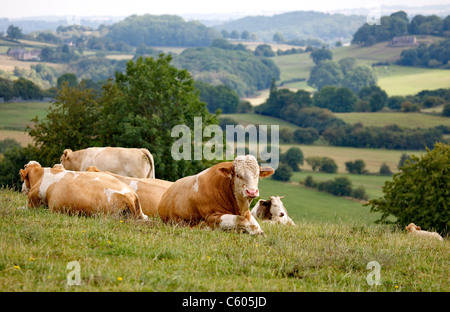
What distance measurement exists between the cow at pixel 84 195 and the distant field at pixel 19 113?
85.9 meters

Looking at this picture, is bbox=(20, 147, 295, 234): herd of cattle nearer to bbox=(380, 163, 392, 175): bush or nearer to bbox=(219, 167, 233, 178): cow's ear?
bbox=(219, 167, 233, 178): cow's ear

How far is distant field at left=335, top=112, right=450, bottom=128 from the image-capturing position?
137125mm

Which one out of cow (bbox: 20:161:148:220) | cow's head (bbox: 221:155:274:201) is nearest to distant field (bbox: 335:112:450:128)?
cow (bbox: 20:161:148:220)

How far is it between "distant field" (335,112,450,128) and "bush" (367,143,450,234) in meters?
104

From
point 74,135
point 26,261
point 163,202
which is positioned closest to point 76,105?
point 74,135

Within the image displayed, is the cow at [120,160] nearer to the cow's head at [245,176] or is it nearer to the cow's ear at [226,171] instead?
the cow's ear at [226,171]

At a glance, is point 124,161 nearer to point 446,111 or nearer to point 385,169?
point 385,169

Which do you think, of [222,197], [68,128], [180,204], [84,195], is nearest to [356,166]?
[68,128]

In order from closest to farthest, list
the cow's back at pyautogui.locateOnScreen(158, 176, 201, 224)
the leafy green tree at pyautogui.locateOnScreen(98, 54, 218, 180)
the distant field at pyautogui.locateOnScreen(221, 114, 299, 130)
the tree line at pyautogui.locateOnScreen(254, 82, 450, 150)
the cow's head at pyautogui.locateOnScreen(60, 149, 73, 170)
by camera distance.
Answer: the cow's back at pyautogui.locateOnScreen(158, 176, 201, 224), the cow's head at pyautogui.locateOnScreen(60, 149, 73, 170), the leafy green tree at pyautogui.locateOnScreen(98, 54, 218, 180), the tree line at pyautogui.locateOnScreen(254, 82, 450, 150), the distant field at pyautogui.locateOnScreen(221, 114, 299, 130)

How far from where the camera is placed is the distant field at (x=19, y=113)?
96938mm

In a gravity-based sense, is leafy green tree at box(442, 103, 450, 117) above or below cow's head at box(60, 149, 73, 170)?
below

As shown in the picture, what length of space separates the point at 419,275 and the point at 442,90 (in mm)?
178017

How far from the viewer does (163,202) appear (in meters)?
12.1

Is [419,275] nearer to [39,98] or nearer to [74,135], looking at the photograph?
[74,135]
